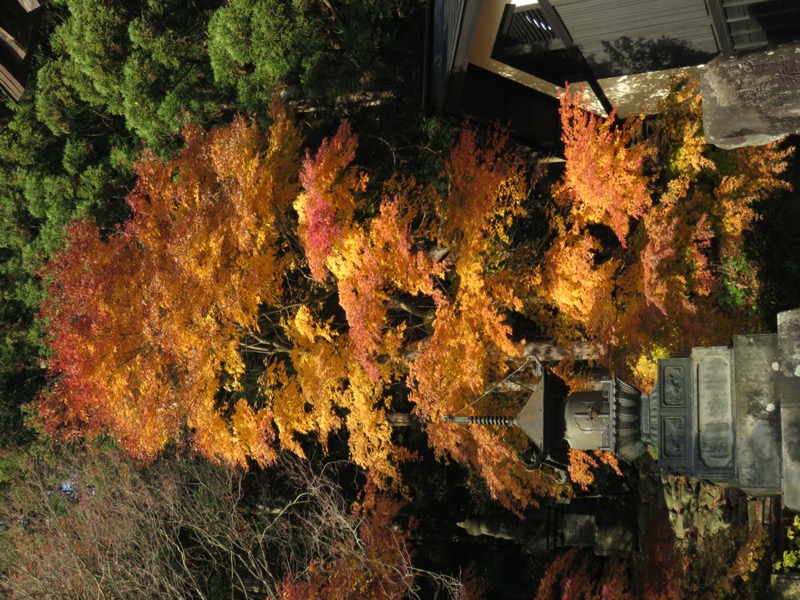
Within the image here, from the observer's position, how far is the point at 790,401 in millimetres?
6234

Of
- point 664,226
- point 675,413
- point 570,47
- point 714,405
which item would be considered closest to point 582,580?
point 664,226

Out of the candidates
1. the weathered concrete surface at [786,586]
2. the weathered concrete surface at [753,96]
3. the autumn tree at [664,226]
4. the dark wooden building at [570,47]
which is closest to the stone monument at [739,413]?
the weathered concrete surface at [753,96]

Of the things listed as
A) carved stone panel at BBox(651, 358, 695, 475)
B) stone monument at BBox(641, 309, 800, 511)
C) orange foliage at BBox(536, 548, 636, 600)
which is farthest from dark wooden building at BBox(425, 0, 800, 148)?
orange foliage at BBox(536, 548, 636, 600)

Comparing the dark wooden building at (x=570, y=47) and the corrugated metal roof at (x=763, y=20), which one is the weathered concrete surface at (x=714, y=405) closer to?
the dark wooden building at (x=570, y=47)

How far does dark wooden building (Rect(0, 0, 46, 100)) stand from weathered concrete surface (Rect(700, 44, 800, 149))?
8001mm

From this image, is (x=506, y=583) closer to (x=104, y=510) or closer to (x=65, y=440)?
(x=104, y=510)

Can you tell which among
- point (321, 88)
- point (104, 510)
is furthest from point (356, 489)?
point (321, 88)

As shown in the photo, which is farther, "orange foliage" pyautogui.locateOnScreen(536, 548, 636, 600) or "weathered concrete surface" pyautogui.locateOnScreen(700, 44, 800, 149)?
"orange foliage" pyautogui.locateOnScreen(536, 548, 636, 600)

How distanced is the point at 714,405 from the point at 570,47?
9418 millimetres

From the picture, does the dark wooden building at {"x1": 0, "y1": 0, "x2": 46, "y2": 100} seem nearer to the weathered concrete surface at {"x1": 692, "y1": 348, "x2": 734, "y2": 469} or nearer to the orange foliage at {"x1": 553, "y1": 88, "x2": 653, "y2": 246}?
the weathered concrete surface at {"x1": 692, "y1": 348, "x2": 734, "y2": 469}

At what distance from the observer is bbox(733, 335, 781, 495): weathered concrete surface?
6.81 metres

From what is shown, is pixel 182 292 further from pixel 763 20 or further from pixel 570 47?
pixel 763 20

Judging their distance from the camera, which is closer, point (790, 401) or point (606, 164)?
point (790, 401)

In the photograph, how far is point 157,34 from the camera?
19391mm
